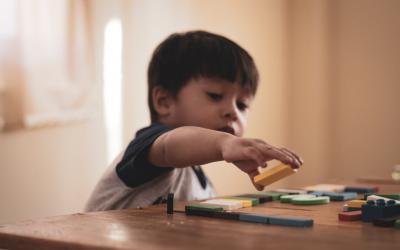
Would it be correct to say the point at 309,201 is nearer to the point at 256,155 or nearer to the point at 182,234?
the point at 256,155

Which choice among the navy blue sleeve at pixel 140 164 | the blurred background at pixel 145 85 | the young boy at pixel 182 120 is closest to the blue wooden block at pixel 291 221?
the young boy at pixel 182 120

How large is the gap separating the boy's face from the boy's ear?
3 cm

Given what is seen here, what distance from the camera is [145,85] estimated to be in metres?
1.72

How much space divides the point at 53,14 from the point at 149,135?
707 mm

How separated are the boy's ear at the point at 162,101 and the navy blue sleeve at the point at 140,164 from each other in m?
0.22

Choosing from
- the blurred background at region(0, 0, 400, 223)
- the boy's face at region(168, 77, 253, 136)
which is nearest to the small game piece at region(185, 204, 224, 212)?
the boy's face at region(168, 77, 253, 136)

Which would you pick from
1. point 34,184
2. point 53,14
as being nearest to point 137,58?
point 53,14

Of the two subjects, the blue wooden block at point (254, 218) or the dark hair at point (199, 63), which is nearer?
the blue wooden block at point (254, 218)

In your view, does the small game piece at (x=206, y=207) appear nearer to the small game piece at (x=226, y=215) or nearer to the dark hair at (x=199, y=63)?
the small game piece at (x=226, y=215)

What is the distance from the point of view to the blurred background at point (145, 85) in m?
1.30

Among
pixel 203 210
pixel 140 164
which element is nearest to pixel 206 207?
pixel 203 210

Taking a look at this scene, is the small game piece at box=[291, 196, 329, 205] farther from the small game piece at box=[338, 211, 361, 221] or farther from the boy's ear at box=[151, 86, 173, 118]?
the boy's ear at box=[151, 86, 173, 118]

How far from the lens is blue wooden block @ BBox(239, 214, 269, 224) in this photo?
527 mm

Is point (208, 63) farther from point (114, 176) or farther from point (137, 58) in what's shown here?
point (137, 58)
